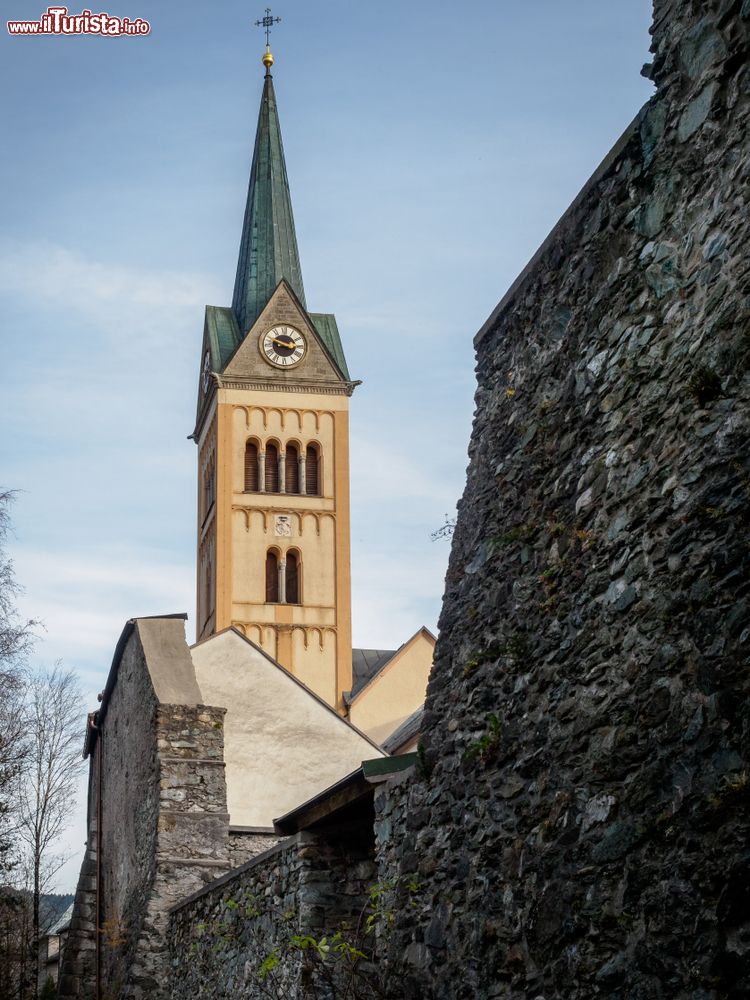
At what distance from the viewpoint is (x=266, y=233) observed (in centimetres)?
5184

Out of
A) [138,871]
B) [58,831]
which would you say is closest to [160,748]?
[138,871]

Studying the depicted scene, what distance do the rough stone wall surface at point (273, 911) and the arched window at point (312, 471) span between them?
3497 cm

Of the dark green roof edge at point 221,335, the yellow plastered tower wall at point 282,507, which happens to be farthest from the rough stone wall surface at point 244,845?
the dark green roof edge at point 221,335

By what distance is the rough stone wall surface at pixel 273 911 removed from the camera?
8.97 m

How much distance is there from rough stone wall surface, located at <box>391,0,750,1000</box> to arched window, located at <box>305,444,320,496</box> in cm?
3962

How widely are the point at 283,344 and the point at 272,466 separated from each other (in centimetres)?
479

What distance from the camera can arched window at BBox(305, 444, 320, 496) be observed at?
4672 centimetres

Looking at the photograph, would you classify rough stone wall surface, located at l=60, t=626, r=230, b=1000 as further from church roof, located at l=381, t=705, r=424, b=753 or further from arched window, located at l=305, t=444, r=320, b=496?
arched window, located at l=305, t=444, r=320, b=496

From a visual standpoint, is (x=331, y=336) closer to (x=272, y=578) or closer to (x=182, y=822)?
(x=272, y=578)

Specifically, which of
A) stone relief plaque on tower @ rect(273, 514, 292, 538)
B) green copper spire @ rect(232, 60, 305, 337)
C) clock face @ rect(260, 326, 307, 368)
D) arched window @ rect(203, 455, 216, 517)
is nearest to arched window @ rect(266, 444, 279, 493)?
stone relief plaque on tower @ rect(273, 514, 292, 538)

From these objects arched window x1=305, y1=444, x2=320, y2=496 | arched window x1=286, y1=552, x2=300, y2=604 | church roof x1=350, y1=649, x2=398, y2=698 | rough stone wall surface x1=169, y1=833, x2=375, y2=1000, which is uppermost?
arched window x1=305, y1=444, x2=320, y2=496

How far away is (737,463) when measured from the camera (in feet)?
15.2

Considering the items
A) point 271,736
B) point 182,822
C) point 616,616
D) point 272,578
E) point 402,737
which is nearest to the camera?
point 616,616

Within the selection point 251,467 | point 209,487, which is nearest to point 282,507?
point 251,467
